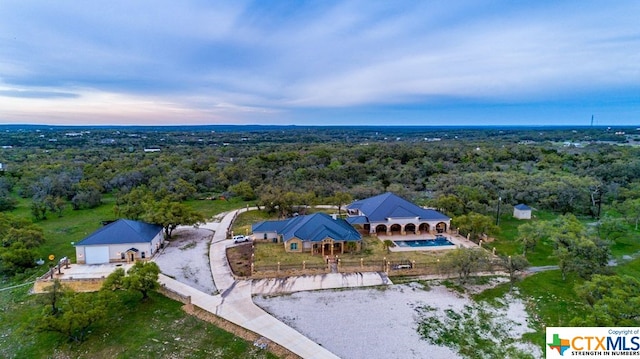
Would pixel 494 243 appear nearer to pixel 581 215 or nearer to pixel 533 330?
pixel 533 330

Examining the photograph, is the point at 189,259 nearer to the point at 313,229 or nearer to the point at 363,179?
the point at 313,229

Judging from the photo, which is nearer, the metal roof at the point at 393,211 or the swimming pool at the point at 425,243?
the swimming pool at the point at 425,243

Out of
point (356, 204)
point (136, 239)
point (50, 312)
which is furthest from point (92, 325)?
point (356, 204)

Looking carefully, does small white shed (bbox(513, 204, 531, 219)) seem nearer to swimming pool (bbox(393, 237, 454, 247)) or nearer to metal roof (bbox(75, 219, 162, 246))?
swimming pool (bbox(393, 237, 454, 247))

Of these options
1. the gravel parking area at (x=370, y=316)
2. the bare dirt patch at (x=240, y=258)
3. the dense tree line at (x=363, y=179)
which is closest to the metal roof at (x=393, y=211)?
the dense tree line at (x=363, y=179)

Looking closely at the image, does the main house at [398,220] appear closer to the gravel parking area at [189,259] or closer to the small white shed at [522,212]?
the small white shed at [522,212]

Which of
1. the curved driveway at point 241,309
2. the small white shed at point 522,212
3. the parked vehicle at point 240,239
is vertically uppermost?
the small white shed at point 522,212
